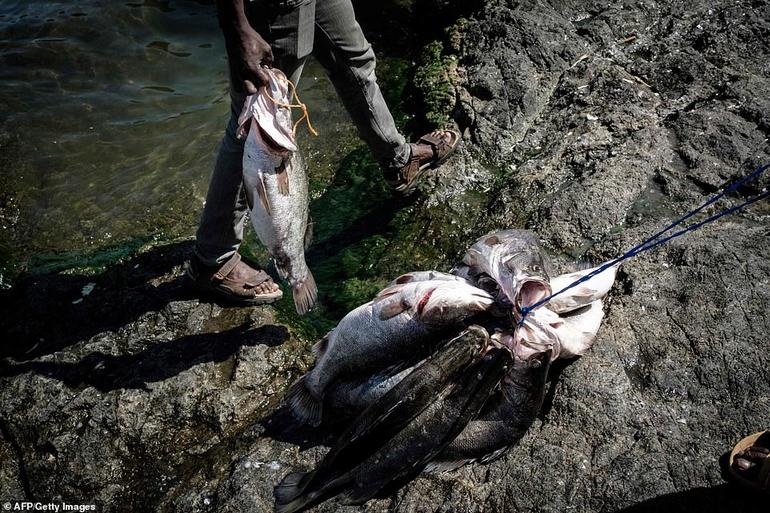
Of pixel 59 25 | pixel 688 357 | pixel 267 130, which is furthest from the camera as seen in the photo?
pixel 59 25

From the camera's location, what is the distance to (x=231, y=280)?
409cm

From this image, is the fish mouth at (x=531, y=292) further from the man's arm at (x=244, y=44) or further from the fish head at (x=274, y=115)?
the man's arm at (x=244, y=44)

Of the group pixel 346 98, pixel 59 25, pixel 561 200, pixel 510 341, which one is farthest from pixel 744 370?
pixel 59 25

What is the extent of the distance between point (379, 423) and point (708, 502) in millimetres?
1582

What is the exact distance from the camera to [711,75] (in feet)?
16.3

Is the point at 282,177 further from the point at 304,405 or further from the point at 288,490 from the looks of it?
the point at 288,490

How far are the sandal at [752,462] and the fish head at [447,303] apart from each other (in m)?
1.37

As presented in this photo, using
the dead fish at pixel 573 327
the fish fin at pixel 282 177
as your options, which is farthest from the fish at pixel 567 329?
the fish fin at pixel 282 177

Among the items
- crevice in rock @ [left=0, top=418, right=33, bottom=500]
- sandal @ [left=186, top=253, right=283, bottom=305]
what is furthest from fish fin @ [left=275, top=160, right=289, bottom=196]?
crevice in rock @ [left=0, top=418, right=33, bottom=500]

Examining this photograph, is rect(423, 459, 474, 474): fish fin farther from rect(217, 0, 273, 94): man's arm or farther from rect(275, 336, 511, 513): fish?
rect(217, 0, 273, 94): man's arm

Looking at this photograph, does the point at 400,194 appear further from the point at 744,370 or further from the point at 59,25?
the point at 59,25

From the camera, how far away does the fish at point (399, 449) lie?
→ 9.75 ft

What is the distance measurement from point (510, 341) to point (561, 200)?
1493 mm

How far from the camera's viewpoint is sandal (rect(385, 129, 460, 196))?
15.9ft
